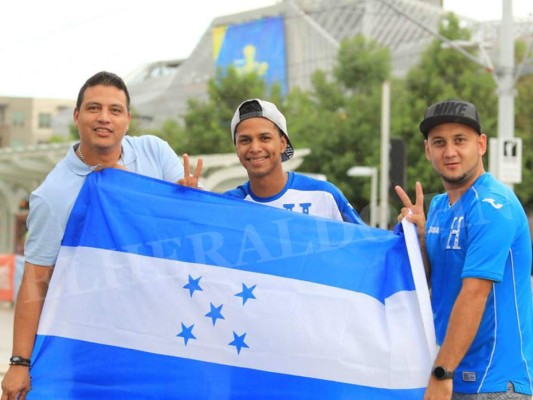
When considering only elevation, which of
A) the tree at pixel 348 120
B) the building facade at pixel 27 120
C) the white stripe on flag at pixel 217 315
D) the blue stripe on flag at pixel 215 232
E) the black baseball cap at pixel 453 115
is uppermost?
the building facade at pixel 27 120

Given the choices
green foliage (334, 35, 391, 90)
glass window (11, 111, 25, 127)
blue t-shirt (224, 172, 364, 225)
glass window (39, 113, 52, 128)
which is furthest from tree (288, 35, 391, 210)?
glass window (39, 113, 52, 128)

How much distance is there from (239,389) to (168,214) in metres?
0.88

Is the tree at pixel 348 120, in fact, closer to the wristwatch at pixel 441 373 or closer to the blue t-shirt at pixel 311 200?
the blue t-shirt at pixel 311 200

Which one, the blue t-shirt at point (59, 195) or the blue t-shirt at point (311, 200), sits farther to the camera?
the blue t-shirt at point (311, 200)

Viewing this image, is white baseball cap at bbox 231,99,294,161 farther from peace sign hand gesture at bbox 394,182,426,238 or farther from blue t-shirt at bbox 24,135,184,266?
peace sign hand gesture at bbox 394,182,426,238

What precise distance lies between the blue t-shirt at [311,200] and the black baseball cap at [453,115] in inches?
40.2

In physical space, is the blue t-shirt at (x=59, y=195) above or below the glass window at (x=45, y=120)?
below

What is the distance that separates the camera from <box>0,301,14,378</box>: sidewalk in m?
11.1

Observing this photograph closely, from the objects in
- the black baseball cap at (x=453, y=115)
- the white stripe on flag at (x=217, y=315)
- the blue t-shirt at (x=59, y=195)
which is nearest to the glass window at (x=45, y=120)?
the blue t-shirt at (x=59, y=195)

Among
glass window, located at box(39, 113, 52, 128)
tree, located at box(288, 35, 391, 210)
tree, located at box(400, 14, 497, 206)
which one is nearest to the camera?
tree, located at box(400, 14, 497, 206)

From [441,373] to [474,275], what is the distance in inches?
16.0

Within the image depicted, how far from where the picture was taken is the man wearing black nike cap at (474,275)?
11.4 feet

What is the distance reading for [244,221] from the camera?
4.25m

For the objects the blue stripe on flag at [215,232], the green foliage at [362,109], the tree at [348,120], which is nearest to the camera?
the blue stripe on flag at [215,232]
